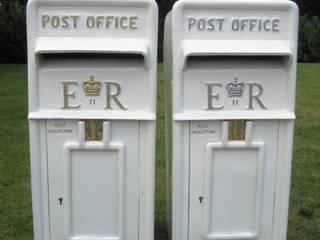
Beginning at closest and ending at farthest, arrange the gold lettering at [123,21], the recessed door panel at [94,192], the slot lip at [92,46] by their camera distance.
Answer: the slot lip at [92,46], the gold lettering at [123,21], the recessed door panel at [94,192]

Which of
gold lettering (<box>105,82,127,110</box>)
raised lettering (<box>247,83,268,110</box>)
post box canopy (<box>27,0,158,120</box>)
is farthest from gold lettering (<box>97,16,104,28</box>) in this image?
raised lettering (<box>247,83,268,110</box>)

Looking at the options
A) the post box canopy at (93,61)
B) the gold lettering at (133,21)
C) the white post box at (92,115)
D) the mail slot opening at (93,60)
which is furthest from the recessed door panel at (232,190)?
the gold lettering at (133,21)

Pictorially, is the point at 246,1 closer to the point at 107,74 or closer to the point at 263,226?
the point at 107,74

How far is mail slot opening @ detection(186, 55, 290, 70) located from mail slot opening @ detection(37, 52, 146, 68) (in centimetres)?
29

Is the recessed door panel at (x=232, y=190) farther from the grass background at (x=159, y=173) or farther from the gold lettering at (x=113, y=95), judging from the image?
the grass background at (x=159, y=173)

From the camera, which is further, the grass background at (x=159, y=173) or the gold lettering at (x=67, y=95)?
the grass background at (x=159, y=173)

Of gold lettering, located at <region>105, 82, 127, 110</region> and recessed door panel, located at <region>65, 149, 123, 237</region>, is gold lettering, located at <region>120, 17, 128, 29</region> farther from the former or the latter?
recessed door panel, located at <region>65, 149, 123, 237</region>

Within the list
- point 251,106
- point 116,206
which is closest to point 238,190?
point 251,106

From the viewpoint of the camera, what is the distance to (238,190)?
10.1 ft

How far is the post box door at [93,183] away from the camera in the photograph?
2957 millimetres

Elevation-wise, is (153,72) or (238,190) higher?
(153,72)

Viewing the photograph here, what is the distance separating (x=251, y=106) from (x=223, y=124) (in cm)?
19

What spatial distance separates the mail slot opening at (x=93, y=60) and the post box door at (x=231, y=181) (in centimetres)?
49

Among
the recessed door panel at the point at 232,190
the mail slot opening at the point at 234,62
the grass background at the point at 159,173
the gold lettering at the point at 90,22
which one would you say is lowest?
the grass background at the point at 159,173
